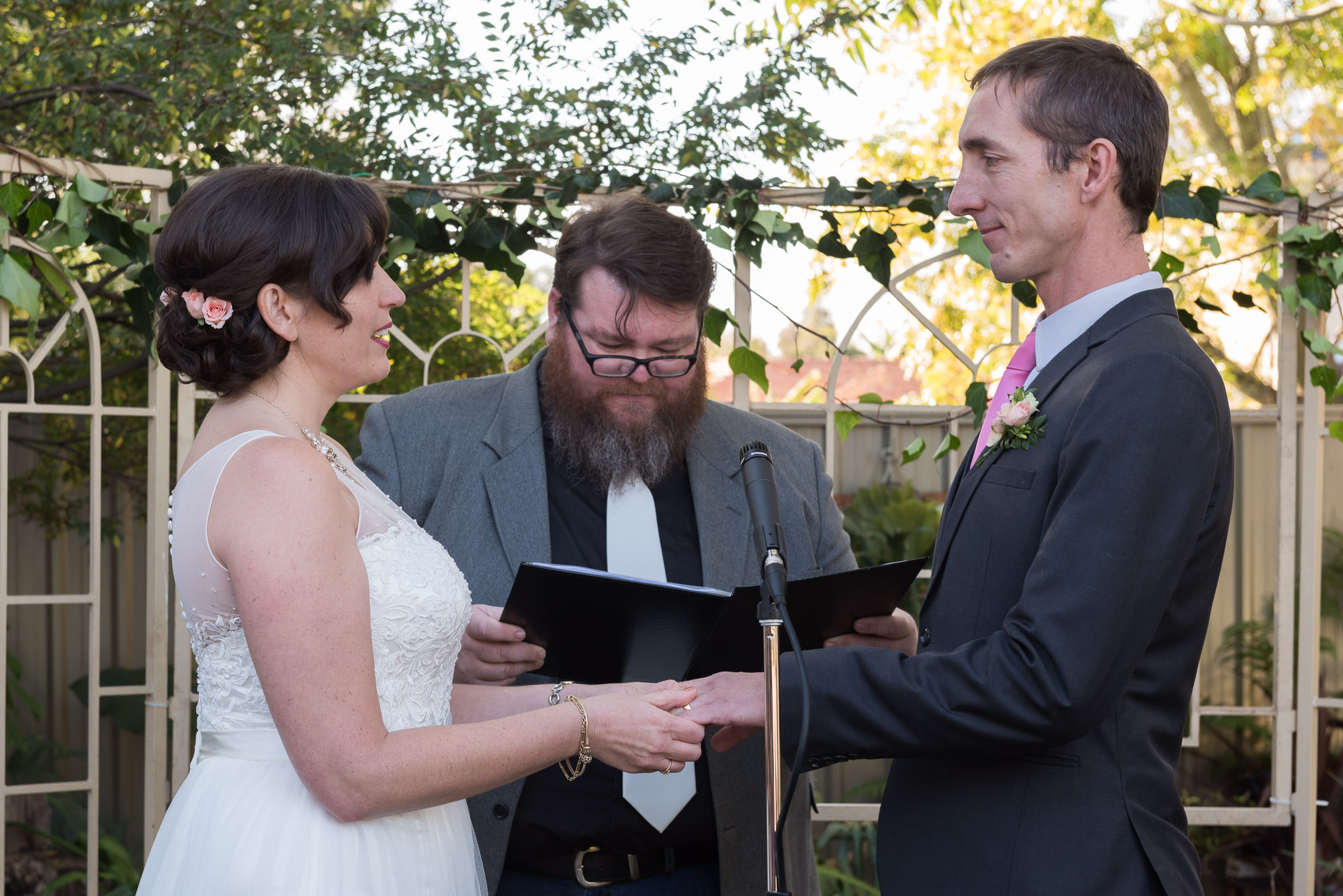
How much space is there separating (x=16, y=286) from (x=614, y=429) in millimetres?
1712

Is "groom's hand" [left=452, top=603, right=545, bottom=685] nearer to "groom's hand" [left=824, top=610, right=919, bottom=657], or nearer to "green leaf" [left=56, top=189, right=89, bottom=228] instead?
"groom's hand" [left=824, top=610, right=919, bottom=657]

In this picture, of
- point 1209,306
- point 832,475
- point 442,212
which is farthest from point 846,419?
point 442,212

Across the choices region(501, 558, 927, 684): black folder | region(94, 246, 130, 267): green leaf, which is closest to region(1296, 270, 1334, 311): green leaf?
region(501, 558, 927, 684): black folder

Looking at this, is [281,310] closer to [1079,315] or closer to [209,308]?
[209,308]

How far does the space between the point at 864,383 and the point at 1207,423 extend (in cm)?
1060

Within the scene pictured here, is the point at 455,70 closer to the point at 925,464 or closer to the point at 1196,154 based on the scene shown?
the point at 925,464

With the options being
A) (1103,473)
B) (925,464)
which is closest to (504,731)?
(1103,473)

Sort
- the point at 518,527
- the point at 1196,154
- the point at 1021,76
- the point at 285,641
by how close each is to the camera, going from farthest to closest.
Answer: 1. the point at 1196,154
2. the point at 518,527
3. the point at 1021,76
4. the point at 285,641

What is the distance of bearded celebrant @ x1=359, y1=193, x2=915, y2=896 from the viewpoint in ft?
7.84

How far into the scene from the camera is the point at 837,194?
10.9ft

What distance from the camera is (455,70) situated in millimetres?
4867

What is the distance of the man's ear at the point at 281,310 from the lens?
180 cm

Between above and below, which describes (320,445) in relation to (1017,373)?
below

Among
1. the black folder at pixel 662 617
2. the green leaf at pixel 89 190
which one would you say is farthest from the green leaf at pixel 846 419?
the green leaf at pixel 89 190
